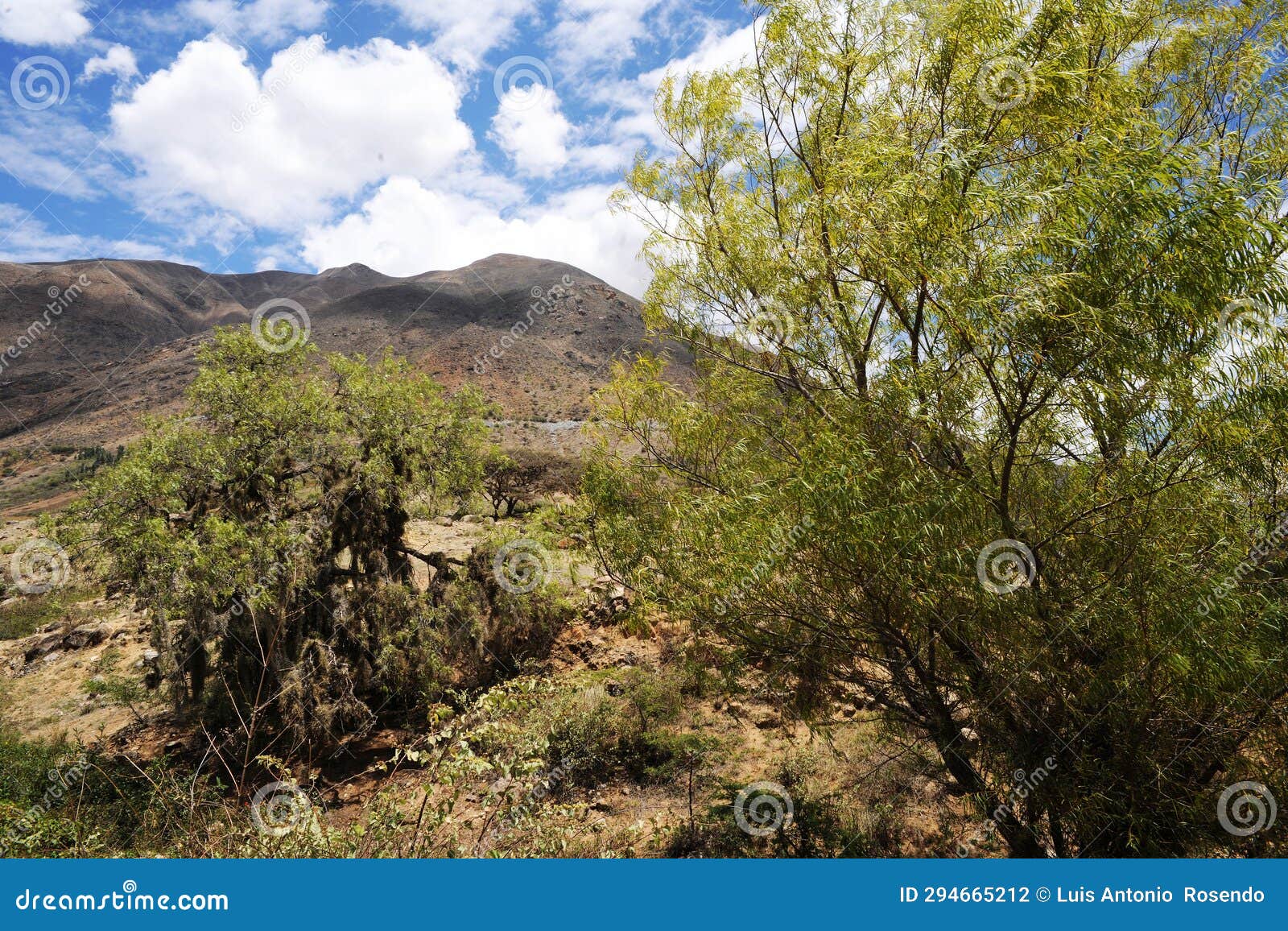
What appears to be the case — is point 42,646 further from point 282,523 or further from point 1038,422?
point 1038,422

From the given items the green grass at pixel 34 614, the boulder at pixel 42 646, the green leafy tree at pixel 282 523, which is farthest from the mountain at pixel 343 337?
the green leafy tree at pixel 282 523

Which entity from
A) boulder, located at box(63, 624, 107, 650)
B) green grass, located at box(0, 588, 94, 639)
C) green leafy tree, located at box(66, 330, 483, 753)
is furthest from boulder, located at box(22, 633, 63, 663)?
green leafy tree, located at box(66, 330, 483, 753)

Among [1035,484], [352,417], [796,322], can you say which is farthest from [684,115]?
[352,417]

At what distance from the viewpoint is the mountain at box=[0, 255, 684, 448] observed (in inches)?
2913

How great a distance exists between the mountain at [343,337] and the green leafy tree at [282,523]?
131 feet

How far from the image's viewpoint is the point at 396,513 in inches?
483

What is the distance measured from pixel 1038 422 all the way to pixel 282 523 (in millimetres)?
10856

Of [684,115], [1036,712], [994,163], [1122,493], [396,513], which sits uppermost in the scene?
[684,115]

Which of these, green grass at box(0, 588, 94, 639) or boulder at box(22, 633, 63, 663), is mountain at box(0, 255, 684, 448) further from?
boulder at box(22, 633, 63, 663)

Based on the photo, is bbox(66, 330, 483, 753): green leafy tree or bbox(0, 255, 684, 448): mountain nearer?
bbox(66, 330, 483, 753): green leafy tree

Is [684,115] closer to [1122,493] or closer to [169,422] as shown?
[1122,493]

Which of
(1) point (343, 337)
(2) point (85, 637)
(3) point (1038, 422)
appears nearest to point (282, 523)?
(3) point (1038, 422)

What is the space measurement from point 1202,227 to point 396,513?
12138 millimetres

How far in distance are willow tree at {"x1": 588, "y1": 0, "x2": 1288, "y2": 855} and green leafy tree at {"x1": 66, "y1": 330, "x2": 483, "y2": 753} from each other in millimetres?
6974
